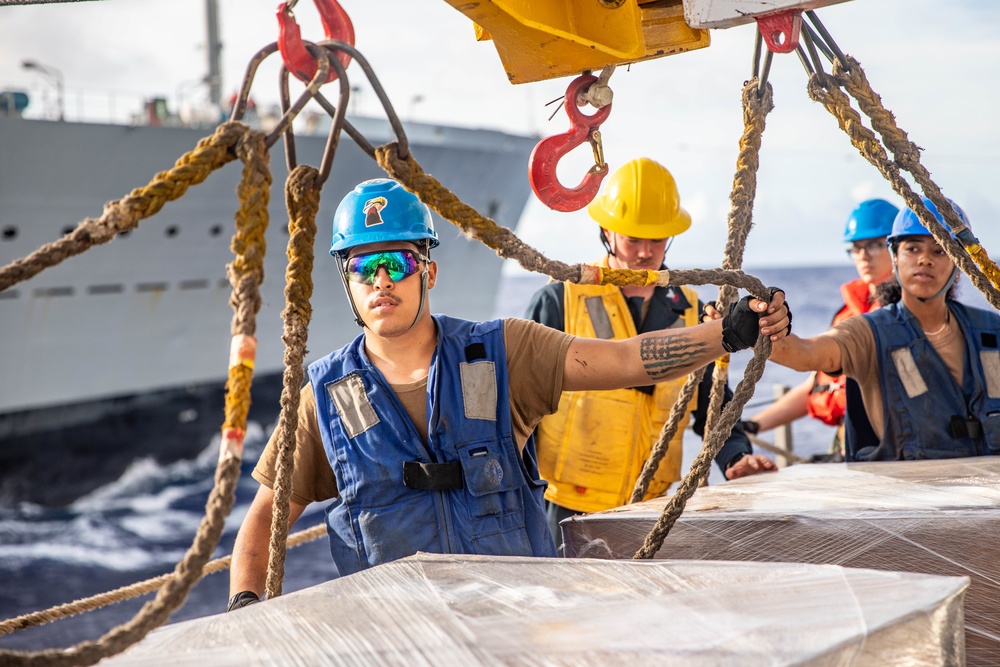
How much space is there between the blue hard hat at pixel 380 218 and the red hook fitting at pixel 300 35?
414 mm

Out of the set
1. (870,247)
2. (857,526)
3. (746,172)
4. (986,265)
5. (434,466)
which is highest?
(746,172)

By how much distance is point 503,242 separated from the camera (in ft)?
5.83

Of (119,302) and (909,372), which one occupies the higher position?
(119,302)

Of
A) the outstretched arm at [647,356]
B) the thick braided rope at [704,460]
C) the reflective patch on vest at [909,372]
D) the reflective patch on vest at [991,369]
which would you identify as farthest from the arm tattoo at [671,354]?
the reflective patch on vest at [991,369]

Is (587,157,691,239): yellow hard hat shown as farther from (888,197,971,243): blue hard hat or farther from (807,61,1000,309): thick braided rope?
(807,61,1000,309): thick braided rope

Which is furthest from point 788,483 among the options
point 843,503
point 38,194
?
point 38,194

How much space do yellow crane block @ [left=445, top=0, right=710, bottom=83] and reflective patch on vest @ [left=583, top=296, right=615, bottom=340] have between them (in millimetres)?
1111

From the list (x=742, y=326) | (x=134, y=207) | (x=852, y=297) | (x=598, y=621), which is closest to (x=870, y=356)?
(x=742, y=326)

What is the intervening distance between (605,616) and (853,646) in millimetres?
342

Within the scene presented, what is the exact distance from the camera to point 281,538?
191 centimetres

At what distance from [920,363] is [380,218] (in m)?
1.77

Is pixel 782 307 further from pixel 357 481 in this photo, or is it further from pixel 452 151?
pixel 452 151

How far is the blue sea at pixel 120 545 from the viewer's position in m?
9.74

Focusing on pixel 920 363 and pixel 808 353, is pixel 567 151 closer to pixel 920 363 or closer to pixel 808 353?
pixel 808 353
